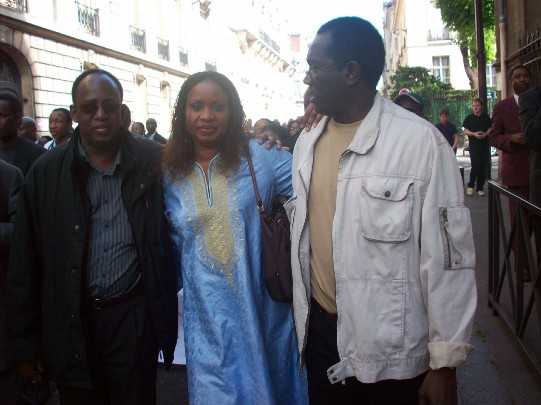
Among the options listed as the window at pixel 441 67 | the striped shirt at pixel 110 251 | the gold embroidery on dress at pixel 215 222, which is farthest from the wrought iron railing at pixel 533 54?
the window at pixel 441 67

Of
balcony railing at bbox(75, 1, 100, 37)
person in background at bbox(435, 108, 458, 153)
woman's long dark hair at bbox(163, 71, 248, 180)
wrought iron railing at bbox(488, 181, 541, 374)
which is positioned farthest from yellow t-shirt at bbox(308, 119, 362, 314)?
balcony railing at bbox(75, 1, 100, 37)

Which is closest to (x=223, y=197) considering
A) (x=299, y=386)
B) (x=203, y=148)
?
(x=203, y=148)

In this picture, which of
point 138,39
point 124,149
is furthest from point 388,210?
point 138,39

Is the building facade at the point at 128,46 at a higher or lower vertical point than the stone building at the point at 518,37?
higher

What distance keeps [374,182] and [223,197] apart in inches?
35.6

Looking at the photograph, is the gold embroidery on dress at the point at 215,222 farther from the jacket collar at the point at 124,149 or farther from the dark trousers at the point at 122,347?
the dark trousers at the point at 122,347

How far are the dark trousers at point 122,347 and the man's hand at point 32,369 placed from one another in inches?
5.0

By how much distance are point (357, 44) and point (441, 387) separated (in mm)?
1195

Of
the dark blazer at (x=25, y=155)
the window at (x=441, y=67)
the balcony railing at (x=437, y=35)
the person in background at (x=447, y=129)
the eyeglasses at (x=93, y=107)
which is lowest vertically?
the dark blazer at (x=25, y=155)

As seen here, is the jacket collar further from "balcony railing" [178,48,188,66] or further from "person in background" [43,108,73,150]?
"balcony railing" [178,48,188,66]

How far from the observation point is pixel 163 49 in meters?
25.6

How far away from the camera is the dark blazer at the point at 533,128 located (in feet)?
14.3

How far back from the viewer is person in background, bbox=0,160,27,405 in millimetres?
3158

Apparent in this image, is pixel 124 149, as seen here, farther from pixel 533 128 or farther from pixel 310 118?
pixel 533 128
